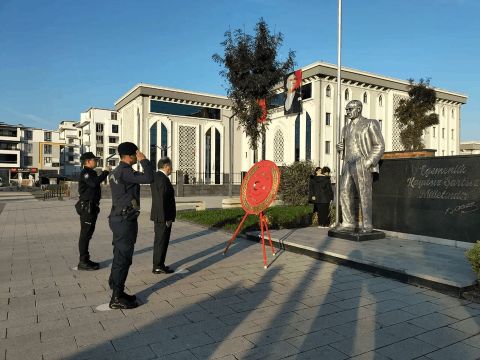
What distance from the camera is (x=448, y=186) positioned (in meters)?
7.27

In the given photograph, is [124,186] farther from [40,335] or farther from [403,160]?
[403,160]

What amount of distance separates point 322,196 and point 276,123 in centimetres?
3221

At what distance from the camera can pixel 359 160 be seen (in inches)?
307

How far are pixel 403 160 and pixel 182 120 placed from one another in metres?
39.3

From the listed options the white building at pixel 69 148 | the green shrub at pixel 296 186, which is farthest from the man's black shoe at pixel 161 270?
the white building at pixel 69 148

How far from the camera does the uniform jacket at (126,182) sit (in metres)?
4.18

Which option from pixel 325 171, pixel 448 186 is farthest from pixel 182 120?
pixel 448 186

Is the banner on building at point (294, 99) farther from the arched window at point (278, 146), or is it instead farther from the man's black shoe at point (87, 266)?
the man's black shoe at point (87, 266)

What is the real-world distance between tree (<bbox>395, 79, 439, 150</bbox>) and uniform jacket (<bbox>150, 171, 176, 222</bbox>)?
3468 centimetres

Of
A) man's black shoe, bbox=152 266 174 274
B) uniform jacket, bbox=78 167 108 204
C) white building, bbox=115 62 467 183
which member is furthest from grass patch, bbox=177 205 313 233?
white building, bbox=115 62 467 183

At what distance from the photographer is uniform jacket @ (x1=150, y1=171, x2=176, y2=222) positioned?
5.70m

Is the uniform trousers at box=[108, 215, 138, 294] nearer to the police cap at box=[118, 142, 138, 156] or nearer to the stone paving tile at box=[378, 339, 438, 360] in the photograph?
the police cap at box=[118, 142, 138, 156]

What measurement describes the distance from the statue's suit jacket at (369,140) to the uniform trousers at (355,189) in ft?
0.63

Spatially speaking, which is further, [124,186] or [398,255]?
[398,255]
